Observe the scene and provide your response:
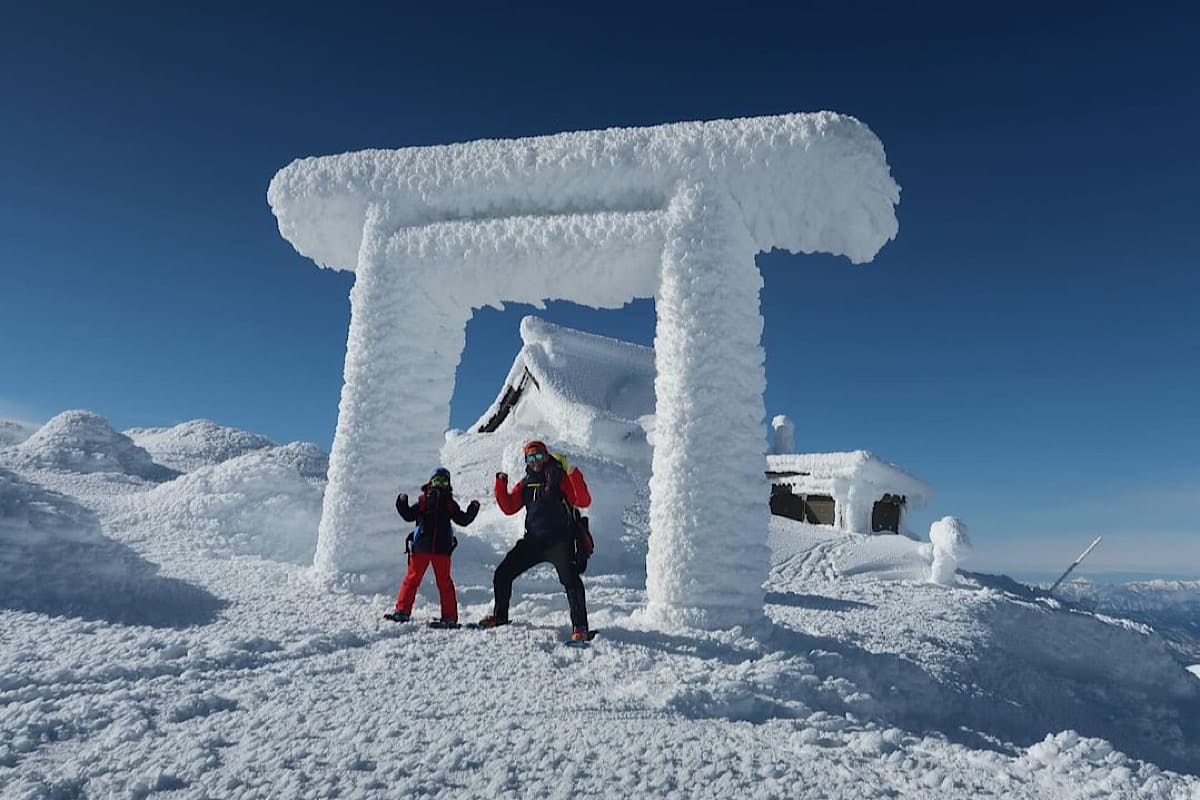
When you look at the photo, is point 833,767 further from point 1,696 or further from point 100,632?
point 100,632

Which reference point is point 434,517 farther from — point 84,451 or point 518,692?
point 84,451

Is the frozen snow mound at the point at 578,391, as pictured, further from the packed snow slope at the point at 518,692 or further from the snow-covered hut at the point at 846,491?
the packed snow slope at the point at 518,692

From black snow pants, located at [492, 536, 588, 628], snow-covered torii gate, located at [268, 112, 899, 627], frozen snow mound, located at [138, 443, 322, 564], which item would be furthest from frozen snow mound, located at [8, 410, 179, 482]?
Answer: black snow pants, located at [492, 536, 588, 628]

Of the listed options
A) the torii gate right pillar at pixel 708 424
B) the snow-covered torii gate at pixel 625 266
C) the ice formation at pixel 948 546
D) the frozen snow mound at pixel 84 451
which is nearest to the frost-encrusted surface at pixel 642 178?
the snow-covered torii gate at pixel 625 266

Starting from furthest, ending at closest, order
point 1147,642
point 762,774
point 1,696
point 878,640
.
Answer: point 1147,642, point 878,640, point 1,696, point 762,774

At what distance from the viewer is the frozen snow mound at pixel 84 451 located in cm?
1297

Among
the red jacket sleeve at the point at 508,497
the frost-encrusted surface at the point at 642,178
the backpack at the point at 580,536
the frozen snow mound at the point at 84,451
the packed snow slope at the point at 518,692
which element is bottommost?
the packed snow slope at the point at 518,692

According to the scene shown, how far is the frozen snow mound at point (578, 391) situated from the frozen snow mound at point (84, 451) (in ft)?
31.3

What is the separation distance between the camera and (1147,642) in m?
8.70

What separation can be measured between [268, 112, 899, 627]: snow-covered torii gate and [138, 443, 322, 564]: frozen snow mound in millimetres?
1899

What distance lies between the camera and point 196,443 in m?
18.0

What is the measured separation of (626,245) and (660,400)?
56.5 inches

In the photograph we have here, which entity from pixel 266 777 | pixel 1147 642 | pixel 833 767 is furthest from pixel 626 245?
pixel 1147 642

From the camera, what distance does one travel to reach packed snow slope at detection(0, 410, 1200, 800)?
3.24 meters
